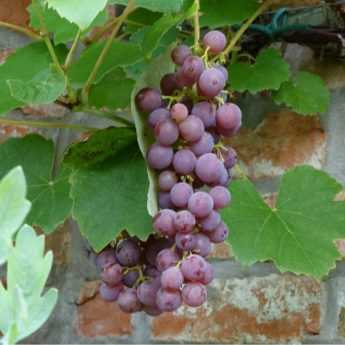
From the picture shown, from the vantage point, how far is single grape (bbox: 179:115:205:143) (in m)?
0.51

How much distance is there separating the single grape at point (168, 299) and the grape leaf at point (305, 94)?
1.13 ft

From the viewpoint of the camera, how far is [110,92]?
73 cm

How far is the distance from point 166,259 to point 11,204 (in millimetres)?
280

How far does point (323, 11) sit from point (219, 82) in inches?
13.6

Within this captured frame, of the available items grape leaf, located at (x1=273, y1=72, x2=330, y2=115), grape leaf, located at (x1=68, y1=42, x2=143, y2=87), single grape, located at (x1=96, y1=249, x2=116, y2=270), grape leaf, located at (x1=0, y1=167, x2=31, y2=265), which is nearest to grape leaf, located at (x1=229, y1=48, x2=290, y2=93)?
grape leaf, located at (x1=273, y1=72, x2=330, y2=115)

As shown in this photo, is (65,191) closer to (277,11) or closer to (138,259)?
(138,259)

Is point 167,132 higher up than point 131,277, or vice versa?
point 167,132

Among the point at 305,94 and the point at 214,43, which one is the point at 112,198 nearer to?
the point at 214,43

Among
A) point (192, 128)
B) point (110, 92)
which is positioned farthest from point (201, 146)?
point (110, 92)

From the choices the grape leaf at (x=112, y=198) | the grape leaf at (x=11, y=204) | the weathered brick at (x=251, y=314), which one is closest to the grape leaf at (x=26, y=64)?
the grape leaf at (x=112, y=198)

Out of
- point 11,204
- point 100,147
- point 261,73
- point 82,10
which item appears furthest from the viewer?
point 261,73

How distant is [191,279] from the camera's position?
0.49 meters

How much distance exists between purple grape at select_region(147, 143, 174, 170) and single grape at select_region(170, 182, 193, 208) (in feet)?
0.08

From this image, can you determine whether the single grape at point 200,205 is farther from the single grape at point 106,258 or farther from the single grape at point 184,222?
the single grape at point 106,258
